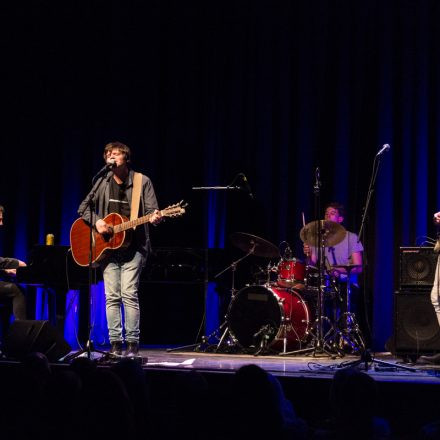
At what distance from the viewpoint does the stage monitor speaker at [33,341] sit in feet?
22.1

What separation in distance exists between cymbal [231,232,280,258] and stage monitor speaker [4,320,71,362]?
2325 mm

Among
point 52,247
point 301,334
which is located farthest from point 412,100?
point 52,247

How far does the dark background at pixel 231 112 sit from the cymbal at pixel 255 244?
4.21 feet

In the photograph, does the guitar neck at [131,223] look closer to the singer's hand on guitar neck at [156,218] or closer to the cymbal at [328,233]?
the singer's hand on guitar neck at [156,218]

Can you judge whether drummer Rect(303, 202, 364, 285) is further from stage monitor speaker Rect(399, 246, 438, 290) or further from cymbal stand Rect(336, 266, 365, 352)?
stage monitor speaker Rect(399, 246, 438, 290)

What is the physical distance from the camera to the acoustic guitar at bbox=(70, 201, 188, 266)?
6387mm

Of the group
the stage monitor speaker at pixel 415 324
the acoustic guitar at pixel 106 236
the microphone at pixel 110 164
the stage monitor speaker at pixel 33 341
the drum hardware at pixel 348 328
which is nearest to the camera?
the microphone at pixel 110 164

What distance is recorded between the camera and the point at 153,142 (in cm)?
996

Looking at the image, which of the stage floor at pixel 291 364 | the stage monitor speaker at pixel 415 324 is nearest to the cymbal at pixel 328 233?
the stage monitor speaker at pixel 415 324

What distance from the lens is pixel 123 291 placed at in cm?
647

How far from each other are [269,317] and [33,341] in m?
2.67

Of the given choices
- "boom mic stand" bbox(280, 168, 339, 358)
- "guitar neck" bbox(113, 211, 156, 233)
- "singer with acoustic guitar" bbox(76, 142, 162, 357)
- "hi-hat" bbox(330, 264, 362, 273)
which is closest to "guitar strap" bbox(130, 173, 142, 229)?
"singer with acoustic guitar" bbox(76, 142, 162, 357)

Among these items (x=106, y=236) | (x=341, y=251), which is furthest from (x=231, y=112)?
(x=106, y=236)

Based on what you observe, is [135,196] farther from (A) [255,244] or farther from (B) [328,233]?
(B) [328,233]
